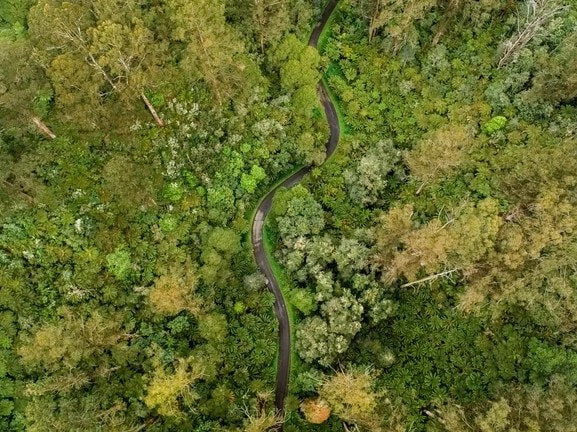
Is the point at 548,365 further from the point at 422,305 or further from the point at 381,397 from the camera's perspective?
the point at 381,397

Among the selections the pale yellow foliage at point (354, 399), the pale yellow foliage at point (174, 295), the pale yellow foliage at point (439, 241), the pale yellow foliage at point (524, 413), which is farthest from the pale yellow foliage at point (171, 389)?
the pale yellow foliage at point (524, 413)

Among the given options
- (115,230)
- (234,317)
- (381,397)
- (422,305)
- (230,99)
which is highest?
(230,99)

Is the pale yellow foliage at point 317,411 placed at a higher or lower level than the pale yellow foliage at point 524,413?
higher

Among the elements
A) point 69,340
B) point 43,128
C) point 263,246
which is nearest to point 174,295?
point 69,340

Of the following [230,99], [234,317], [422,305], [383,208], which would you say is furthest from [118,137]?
[422,305]

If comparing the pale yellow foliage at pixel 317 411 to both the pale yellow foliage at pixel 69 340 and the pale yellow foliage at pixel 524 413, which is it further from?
the pale yellow foliage at pixel 69 340

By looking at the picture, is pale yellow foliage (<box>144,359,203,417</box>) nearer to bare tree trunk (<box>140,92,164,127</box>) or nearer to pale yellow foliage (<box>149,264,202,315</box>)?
pale yellow foliage (<box>149,264,202,315</box>)
